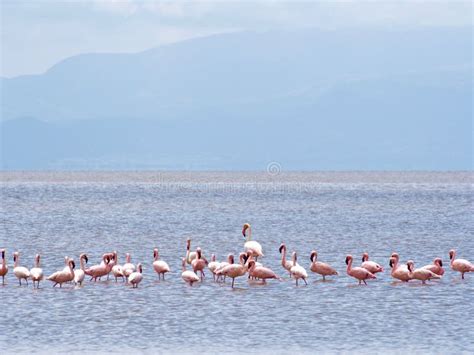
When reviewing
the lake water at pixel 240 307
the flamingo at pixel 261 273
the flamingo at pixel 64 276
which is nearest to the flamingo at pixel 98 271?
the lake water at pixel 240 307

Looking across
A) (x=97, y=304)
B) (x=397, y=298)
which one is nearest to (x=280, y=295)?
(x=397, y=298)

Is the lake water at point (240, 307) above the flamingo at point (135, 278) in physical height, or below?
below

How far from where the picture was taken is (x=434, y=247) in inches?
1885

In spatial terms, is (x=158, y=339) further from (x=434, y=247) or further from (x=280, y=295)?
(x=434, y=247)

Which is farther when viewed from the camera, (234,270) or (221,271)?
(221,271)

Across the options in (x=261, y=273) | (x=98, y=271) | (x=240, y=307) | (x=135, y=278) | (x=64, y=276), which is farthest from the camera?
(x=98, y=271)

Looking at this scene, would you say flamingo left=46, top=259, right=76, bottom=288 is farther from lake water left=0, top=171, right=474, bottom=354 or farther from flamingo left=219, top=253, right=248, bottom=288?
flamingo left=219, top=253, right=248, bottom=288

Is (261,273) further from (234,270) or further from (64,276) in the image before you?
(64,276)

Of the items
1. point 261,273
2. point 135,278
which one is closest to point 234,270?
→ point 261,273

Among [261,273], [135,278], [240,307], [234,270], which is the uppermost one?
[234,270]

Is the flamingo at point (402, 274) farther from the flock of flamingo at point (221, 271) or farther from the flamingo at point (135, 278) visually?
the flamingo at point (135, 278)

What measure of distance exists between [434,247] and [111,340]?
27.3m

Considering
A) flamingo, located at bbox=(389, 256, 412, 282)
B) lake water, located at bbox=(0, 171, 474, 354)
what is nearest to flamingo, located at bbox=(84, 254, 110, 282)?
lake water, located at bbox=(0, 171, 474, 354)

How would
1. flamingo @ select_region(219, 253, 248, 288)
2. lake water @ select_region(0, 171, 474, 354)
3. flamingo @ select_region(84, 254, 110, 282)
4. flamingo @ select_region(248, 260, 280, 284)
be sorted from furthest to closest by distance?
flamingo @ select_region(84, 254, 110, 282)
flamingo @ select_region(248, 260, 280, 284)
flamingo @ select_region(219, 253, 248, 288)
lake water @ select_region(0, 171, 474, 354)
